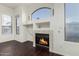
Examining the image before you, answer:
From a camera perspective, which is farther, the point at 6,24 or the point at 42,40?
the point at 6,24

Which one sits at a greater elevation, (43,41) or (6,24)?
(6,24)

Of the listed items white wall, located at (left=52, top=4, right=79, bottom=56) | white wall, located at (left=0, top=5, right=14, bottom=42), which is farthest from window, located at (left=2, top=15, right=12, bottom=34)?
white wall, located at (left=52, top=4, right=79, bottom=56)

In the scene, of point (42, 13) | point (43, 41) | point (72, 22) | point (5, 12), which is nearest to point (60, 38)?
point (72, 22)

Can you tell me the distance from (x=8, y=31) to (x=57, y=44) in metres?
4.33

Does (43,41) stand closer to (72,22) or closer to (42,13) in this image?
(72,22)

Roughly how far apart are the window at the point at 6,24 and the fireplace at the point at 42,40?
2.88 m

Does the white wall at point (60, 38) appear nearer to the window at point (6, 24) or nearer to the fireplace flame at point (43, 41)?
the fireplace flame at point (43, 41)

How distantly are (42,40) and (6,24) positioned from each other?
3436 mm

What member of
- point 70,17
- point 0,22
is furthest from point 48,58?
point 0,22

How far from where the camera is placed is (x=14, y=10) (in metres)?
6.63

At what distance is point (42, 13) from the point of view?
17.3 feet

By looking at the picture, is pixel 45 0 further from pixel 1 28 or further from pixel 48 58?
pixel 1 28

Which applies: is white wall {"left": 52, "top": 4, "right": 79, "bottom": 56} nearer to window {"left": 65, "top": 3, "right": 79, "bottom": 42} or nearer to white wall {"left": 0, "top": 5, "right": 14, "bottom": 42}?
window {"left": 65, "top": 3, "right": 79, "bottom": 42}

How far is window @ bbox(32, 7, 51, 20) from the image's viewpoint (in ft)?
16.3
